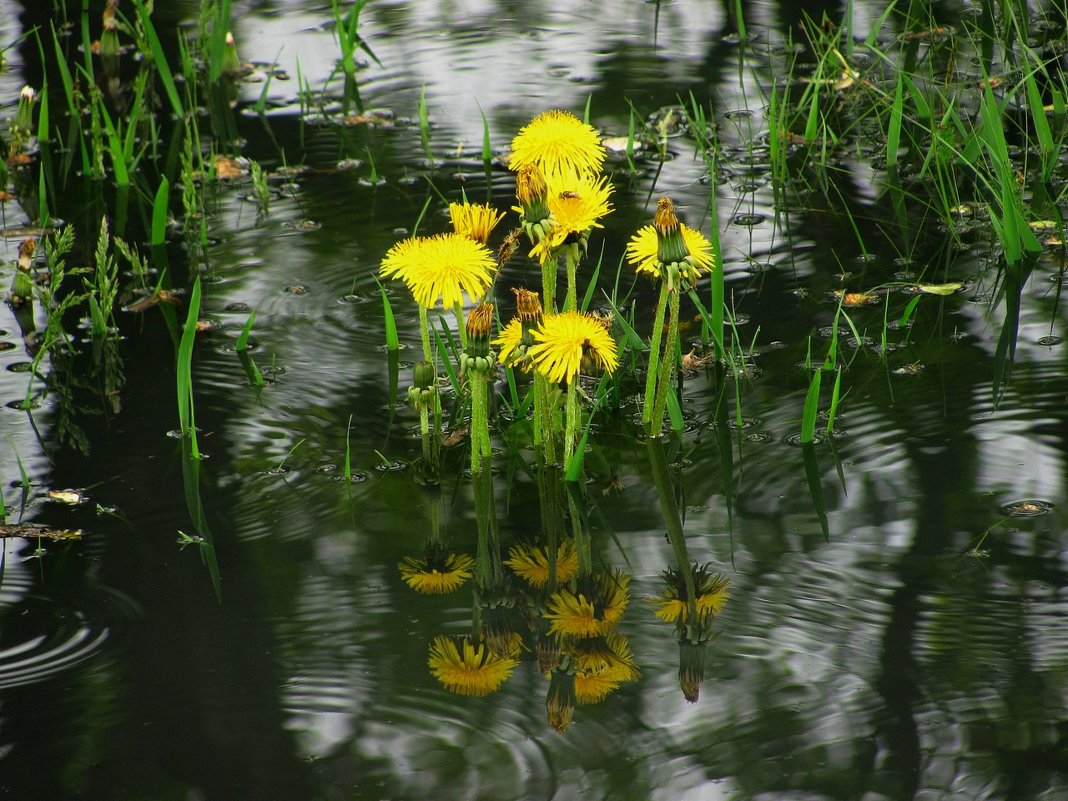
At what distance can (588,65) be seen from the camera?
13.3 ft

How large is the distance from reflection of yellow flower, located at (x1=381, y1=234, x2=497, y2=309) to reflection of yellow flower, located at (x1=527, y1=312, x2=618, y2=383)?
125 millimetres

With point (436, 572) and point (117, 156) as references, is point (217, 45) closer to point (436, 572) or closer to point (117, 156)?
point (117, 156)

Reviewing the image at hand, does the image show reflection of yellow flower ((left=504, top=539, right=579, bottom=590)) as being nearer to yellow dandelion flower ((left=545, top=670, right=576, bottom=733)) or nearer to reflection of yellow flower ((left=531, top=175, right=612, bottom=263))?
yellow dandelion flower ((left=545, top=670, right=576, bottom=733))

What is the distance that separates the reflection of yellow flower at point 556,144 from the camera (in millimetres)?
1802

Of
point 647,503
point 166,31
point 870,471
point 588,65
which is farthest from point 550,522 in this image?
point 166,31

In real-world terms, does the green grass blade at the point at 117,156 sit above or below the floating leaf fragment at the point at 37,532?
above

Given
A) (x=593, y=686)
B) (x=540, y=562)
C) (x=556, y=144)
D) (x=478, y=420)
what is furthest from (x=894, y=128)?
(x=593, y=686)

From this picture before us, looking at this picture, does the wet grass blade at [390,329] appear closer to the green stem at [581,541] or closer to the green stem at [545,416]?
Answer: the green stem at [545,416]

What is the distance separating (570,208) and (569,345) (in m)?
0.19

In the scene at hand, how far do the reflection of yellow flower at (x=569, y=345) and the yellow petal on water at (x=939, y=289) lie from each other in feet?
3.45

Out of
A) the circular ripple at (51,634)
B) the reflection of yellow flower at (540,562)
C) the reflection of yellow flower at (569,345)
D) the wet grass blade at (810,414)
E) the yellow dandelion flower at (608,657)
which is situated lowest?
the circular ripple at (51,634)

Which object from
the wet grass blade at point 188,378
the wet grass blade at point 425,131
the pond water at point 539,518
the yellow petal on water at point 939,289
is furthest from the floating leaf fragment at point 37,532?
the wet grass blade at point 425,131

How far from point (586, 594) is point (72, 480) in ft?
2.95

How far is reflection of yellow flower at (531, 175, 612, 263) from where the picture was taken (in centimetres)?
174
